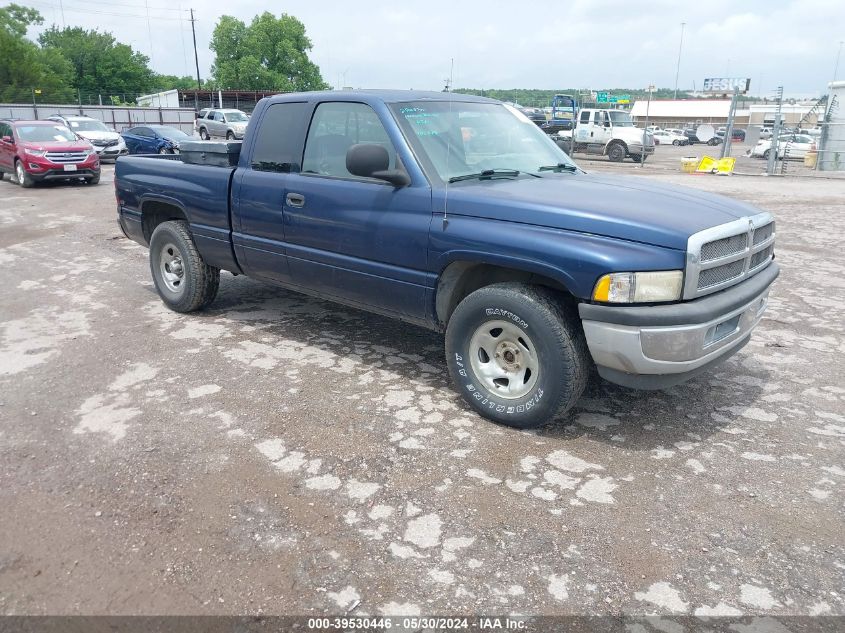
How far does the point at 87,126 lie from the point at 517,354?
22.8 metres

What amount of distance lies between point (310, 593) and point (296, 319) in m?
3.57

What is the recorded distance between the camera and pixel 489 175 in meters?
4.15

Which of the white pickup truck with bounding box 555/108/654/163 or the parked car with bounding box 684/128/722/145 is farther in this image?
the parked car with bounding box 684/128/722/145

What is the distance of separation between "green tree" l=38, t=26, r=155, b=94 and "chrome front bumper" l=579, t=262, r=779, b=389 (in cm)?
9812

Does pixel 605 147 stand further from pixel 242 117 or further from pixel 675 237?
pixel 675 237

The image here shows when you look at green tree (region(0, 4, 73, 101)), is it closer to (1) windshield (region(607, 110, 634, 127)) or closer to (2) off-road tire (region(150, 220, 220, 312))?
(1) windshield (region(607, 110, 634, 127))

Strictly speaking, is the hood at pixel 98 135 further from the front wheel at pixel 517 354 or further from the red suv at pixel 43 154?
the front wheel at pixel 517 354

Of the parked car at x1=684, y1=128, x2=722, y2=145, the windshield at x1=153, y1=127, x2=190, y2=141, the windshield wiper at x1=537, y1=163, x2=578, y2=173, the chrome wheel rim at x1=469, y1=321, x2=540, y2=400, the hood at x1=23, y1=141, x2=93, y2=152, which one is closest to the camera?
the chrome wheel rim at x1=469, y1=321, x2=540, y2=400

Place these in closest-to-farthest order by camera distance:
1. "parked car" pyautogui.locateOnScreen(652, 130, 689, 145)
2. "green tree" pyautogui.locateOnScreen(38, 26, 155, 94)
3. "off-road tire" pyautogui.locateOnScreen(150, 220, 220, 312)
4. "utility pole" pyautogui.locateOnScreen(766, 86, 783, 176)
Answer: "off-road tire" pyautogui.locateOnScreen(150, 220, 220, 312) < "utility pole" pyautogui.locateOnScreen(766, 86, 783, 176) < "parked car" pyautogui.locateOnScreen(652, 130, 689, 145) < "green tree" pyautogui.locateOnScreen(38, 26, 155, 94)

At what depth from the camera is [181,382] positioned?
14.5 ft

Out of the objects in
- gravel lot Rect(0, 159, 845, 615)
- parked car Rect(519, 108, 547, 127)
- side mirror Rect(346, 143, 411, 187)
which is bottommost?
gravel lot Rect(0, 159, 845, 615)

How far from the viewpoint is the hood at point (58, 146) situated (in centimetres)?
1538

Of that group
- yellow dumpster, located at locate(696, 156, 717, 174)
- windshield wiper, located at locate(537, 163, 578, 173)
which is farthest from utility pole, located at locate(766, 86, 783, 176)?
windshield wiper, located at locate(537, 163, 578, 173)

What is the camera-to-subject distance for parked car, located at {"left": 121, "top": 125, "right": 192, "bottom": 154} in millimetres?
22536
